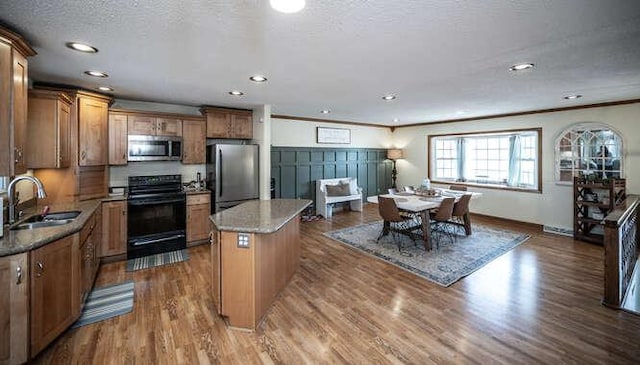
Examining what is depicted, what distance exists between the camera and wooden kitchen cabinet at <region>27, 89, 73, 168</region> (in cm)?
304

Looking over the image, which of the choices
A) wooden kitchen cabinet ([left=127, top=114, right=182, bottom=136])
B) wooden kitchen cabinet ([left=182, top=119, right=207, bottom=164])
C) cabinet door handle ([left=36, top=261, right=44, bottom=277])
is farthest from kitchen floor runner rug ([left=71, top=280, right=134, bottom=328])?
wooden kitchen cabinet ([left=127, top=114, right=182, bottom=136])

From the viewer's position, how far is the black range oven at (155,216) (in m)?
4.00

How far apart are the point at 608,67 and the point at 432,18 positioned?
8.03 feet

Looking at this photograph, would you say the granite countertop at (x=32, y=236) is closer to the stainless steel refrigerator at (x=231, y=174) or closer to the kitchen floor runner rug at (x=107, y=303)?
the kitchen floor runner rug at (x=107, y=303)

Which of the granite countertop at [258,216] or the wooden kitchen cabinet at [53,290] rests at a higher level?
the granite countertop at [258,216]

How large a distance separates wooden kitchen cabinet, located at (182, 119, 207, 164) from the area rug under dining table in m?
2.64

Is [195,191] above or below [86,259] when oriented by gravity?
above

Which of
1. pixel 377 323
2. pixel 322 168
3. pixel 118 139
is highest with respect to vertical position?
pixel 118 139

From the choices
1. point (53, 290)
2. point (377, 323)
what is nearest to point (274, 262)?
point (377, 323)

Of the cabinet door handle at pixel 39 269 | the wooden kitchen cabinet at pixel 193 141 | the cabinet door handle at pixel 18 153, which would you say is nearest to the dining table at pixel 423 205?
the wooden kitchen cabinet at pixel 193 141

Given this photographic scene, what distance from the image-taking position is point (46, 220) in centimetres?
277

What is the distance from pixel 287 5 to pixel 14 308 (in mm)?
2590

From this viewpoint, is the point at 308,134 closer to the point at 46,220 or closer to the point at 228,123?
the point at 228,123

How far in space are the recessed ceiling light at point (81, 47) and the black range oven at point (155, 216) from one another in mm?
2137
